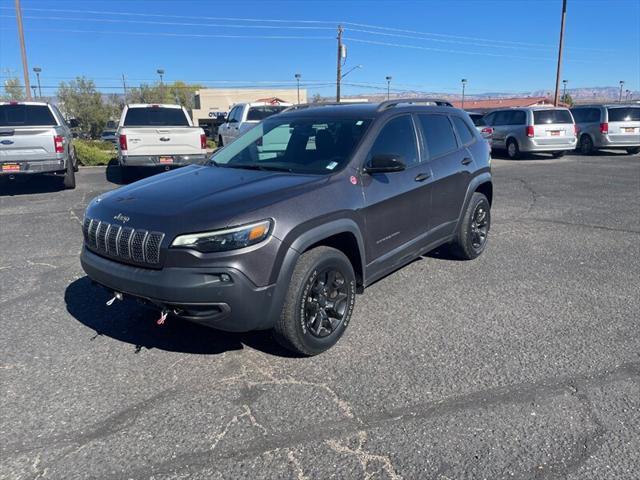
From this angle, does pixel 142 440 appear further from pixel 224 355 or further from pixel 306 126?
pixel 306 126

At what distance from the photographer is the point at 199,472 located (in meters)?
2.66

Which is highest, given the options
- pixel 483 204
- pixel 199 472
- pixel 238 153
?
pixel 238 153

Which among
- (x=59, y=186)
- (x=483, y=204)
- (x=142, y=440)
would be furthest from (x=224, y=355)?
(x=59, y=186)

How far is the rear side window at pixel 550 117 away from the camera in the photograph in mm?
17797

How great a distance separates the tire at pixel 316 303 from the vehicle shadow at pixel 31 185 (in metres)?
9.85

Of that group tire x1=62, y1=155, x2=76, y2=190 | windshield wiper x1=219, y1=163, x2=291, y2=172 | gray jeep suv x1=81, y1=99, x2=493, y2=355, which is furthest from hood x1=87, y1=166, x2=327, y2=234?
tire x1=62, y1=155, x2=76, y2=190

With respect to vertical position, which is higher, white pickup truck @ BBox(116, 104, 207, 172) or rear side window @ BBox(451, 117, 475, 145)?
rear side window @ BBox(451, 117, 475, 145)

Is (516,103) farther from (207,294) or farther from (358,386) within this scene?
(207,294)

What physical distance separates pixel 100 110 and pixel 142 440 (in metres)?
59.2

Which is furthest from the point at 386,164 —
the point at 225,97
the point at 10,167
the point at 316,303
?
the point at 225,97

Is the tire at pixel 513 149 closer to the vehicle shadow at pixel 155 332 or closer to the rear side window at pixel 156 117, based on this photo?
the rear side window at pixel 156 117

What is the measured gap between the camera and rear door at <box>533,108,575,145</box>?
1773 centimetres

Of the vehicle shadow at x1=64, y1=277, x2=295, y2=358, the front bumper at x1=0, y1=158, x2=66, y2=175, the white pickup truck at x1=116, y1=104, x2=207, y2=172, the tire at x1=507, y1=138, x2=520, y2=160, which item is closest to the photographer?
the vehicle shadow at x1=64, y1=277, x2=295, y2=358

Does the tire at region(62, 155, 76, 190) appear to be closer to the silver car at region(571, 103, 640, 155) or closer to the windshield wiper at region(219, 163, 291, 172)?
the windshield wiper at region(219, 163, 291, 172)
